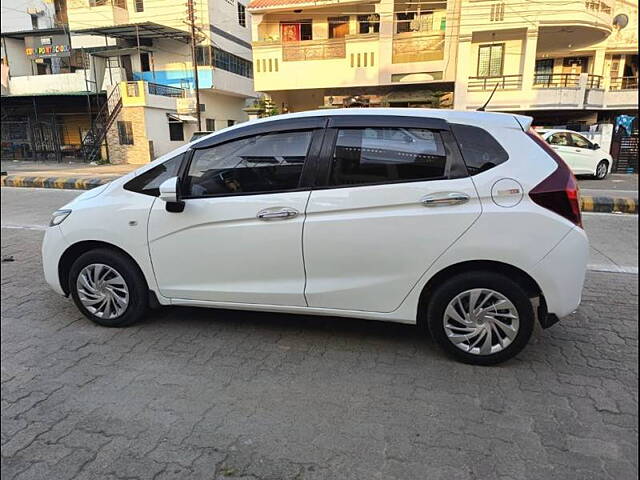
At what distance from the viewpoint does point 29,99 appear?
27.2 m

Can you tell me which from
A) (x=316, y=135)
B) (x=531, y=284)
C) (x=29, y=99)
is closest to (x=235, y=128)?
(x=316, y=135)

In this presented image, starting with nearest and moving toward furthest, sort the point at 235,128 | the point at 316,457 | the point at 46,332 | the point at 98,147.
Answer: the point at 316,457
the point at 235,128
the point at 46,332
the point at 98,147

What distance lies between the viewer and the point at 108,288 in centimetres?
358

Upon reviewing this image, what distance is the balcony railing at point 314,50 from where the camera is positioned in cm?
2062

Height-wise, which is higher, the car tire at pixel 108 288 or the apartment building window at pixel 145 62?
the apartment building window at pixel 145 62

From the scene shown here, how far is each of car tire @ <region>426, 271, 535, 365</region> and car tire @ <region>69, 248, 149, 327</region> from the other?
2205 millimetres

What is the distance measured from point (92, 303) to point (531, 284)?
323 cm

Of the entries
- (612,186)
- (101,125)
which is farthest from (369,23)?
(101,125)

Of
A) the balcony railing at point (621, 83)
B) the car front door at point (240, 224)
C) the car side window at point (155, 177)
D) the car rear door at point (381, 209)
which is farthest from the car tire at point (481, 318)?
the balcony railing at point (621, 83)

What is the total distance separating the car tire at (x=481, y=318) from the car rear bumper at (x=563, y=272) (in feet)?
0.46

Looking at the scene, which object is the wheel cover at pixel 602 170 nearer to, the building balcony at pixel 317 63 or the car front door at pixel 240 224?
the building balcony at pixel 317 63

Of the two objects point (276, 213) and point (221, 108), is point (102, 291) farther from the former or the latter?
Result: point (221, 108)

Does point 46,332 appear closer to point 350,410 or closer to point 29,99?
point 350,410

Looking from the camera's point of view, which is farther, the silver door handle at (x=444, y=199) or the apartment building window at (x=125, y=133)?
the apartment building window at (x=125, y=133)
